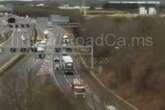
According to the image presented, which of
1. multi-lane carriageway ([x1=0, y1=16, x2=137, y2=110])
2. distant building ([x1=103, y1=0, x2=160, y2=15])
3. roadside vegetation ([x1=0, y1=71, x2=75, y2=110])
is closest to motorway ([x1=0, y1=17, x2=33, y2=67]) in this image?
multi-lane carriageway ([x1=0, y1=16, x2=137, y2=110])

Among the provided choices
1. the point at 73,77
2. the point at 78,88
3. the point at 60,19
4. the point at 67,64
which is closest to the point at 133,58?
the point at 73,77

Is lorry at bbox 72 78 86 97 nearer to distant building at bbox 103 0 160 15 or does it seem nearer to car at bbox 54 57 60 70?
car at bbox 54 57 60 70

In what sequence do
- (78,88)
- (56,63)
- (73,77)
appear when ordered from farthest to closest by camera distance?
(56,63) → (73,77) → (78,88)

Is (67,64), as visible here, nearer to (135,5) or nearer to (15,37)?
(15,37)

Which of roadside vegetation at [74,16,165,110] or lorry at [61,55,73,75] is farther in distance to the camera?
lorry at [61,55,73,75]

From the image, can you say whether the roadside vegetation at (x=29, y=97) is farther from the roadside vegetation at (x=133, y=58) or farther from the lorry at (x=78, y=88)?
the roadside vegetation at (x=133, y=58)

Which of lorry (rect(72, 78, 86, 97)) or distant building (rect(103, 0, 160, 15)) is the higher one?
distant building (rect(103, 0, 160, 15))

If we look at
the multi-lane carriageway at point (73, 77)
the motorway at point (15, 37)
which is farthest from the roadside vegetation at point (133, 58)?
the motorway at point (15, 37)
